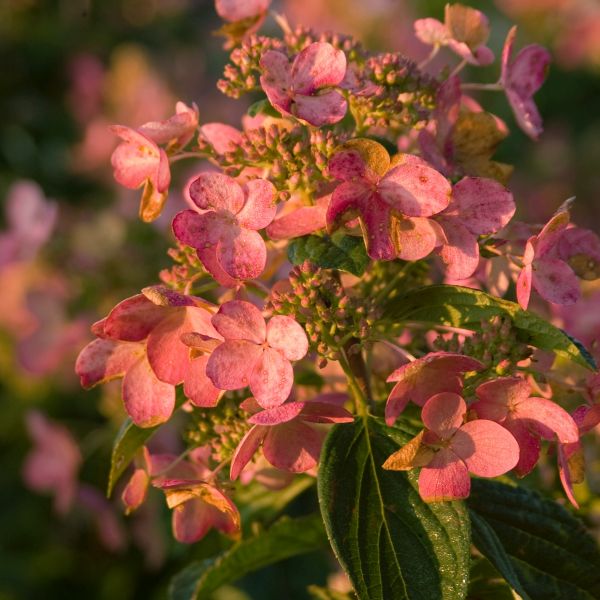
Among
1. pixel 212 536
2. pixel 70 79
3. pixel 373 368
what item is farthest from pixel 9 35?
pixel 373 368

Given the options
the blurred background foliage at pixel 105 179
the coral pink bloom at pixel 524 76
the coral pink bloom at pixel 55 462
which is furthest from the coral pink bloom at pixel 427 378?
the coral pink bloom at pixel 55 462

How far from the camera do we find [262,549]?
983 mm

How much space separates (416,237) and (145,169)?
0.28m

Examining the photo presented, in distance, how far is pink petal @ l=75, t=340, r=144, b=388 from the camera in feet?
2.76

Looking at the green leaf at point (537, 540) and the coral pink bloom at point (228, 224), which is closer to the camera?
the coral pink bloom at point (228, 224)

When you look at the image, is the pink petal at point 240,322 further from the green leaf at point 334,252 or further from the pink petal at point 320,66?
the pink petal at point 320,66

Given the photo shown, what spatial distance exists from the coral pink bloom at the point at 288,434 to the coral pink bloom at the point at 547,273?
0.19 m

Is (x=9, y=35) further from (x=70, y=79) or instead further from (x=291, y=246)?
(x=291, y=246)

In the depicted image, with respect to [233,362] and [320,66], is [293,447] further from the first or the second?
[320,66]

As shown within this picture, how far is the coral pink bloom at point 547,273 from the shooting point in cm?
79

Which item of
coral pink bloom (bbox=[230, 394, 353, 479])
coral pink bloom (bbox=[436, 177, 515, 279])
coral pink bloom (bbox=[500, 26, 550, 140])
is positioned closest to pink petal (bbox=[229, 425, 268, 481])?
coral pink bloom (bbox=[230, 394, 353, 479])

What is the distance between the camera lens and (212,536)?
130 centimetres

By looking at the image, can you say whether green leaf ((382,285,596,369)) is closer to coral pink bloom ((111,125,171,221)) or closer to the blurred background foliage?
coral pink bloom ((111,125,171,221))

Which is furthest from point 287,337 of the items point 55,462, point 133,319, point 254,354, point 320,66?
point 55,462
